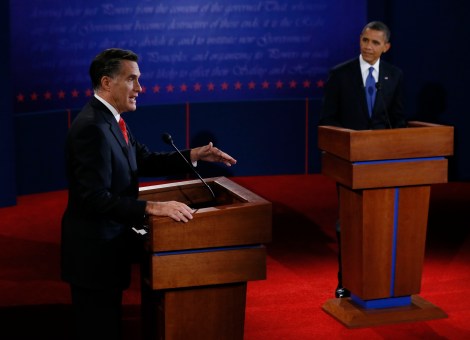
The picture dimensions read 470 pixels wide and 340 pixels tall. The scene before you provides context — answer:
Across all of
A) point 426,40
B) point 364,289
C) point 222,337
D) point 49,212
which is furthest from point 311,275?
point 426,40

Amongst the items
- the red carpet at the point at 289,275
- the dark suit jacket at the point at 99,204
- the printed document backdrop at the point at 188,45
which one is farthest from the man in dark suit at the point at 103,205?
the printed document backdrop at the point at 188,45

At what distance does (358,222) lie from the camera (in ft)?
15.3

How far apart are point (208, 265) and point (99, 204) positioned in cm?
51

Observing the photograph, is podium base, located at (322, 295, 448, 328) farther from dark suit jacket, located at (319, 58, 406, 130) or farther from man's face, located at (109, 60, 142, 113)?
man's face, located at (109, 60, 142, 113)

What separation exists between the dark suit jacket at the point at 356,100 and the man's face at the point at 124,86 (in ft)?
6.15

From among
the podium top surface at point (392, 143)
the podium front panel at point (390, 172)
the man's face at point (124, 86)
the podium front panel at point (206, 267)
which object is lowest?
the podium front panel at point (206, 267)

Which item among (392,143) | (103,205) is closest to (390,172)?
(392,143)

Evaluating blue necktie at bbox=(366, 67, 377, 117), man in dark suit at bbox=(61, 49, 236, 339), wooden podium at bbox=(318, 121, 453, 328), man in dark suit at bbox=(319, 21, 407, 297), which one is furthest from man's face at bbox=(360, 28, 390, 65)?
man in dark suit at bbox=(61, 49, 236, 339)

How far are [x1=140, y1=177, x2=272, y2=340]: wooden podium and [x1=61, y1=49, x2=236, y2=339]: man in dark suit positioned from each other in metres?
0.10

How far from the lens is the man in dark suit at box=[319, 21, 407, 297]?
16.5ft

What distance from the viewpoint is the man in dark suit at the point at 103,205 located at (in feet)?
10.6

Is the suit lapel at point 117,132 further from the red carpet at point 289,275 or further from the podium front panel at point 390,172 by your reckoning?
the red carpet at point 289,275

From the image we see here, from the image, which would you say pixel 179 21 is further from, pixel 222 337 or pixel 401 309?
pixel 222 337

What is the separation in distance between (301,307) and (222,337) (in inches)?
66.1
